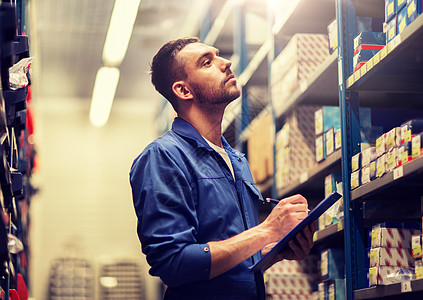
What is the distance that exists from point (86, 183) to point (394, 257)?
956 centimetres

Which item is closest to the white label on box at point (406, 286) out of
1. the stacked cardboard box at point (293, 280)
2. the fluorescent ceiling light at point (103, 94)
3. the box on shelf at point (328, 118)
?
the box on shelf at point (328, 118)

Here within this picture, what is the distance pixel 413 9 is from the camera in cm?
236

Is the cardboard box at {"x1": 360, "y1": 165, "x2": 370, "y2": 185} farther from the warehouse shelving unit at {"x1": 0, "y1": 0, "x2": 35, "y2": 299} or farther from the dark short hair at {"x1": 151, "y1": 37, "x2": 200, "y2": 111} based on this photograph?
the warehouse shelving unit at {"x1": 0, "y1": 0, "x2": 35, "y2": 299}

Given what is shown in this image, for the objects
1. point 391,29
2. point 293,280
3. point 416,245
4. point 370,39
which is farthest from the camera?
point 293,280

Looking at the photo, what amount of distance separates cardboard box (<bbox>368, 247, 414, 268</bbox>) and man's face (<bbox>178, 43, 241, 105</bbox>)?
3.01 feet

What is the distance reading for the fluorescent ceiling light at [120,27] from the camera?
254 inches

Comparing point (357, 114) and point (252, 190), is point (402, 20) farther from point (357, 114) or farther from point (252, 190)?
point (252, 190)

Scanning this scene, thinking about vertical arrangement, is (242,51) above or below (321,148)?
above

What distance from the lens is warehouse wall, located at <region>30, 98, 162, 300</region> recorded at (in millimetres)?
11164

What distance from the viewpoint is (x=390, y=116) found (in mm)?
3498

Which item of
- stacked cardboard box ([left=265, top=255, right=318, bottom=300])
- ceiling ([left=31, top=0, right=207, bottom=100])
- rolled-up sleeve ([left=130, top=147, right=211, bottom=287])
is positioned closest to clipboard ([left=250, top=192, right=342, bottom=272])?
rolled-up sleeve ([left=130, top=147, right=211, bottom=287])

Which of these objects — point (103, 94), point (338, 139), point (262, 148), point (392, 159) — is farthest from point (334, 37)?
point (103, 94)

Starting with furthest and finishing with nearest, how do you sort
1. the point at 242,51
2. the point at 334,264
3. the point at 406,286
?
1. the point at 242,51
2. the point at 334,264
3. the point at 406,286

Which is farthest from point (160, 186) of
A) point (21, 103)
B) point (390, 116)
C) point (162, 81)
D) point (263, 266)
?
point (390, 116)
